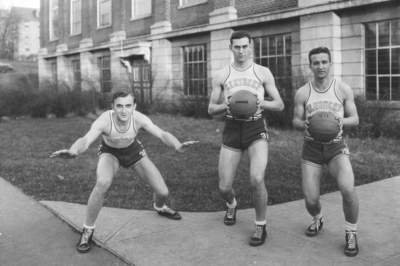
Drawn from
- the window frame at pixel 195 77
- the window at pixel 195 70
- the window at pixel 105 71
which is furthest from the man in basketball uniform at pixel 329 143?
the window at pixel 105 71

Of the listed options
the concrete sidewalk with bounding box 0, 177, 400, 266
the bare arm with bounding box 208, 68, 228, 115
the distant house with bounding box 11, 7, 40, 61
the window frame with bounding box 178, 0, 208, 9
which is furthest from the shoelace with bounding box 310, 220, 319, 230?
the distant house with bounding box 11, 7, 40, 61

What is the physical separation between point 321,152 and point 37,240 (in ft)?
10.6

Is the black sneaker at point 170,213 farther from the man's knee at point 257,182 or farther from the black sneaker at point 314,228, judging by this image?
the black sneaker at point 314,228

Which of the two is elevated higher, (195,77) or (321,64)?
(195,77)

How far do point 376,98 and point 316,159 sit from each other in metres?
9.49

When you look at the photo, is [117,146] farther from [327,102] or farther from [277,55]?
[277,55]

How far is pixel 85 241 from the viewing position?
4984 mm

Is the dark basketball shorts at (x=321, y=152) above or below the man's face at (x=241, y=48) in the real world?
below

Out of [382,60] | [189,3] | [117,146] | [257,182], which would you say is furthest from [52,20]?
[257,182]

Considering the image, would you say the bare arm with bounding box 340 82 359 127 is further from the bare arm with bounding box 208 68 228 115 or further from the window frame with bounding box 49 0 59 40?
the window frame with bounding box 49 0 59 40

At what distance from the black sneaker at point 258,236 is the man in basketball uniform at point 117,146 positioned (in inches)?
45.3

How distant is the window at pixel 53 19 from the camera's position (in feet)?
116

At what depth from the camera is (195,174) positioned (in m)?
8.72

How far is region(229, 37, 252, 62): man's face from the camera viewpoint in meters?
5.15
